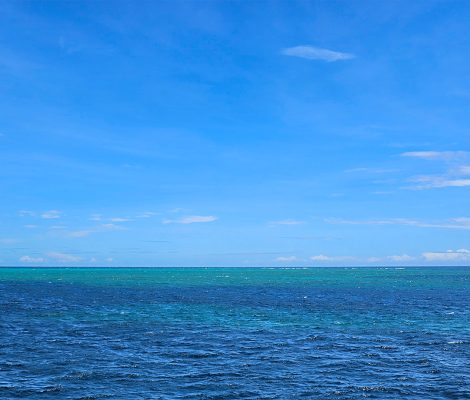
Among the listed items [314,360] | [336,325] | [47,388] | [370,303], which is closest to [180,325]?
[336,325]

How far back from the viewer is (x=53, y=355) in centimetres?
3778

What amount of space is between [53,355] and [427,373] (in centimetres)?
2877

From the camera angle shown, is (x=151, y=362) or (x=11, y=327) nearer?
(x=151, y=362)

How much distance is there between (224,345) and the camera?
42.7m

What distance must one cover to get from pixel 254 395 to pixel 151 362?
1058 cm

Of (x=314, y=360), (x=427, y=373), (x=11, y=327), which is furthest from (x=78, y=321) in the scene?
(x=427, y=373)

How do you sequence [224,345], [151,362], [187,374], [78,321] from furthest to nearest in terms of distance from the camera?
[78,321] < [224,345] < [151,362] < [187,374]

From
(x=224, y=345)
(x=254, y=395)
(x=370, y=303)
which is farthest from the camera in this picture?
(x=370, y=303)

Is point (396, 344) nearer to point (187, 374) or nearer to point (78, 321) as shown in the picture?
point (187, 374)

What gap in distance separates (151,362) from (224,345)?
28.8 feet

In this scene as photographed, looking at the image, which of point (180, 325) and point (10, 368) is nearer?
point (10, 368)

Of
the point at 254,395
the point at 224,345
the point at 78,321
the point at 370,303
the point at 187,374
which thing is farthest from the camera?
the point at 370,303

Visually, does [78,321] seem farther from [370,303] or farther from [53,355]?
[370,303]

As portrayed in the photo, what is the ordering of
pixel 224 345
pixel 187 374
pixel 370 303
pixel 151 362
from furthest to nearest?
pixel 370 303 < pixel 224 345 < pixel 151 362 < pixel 187 374
